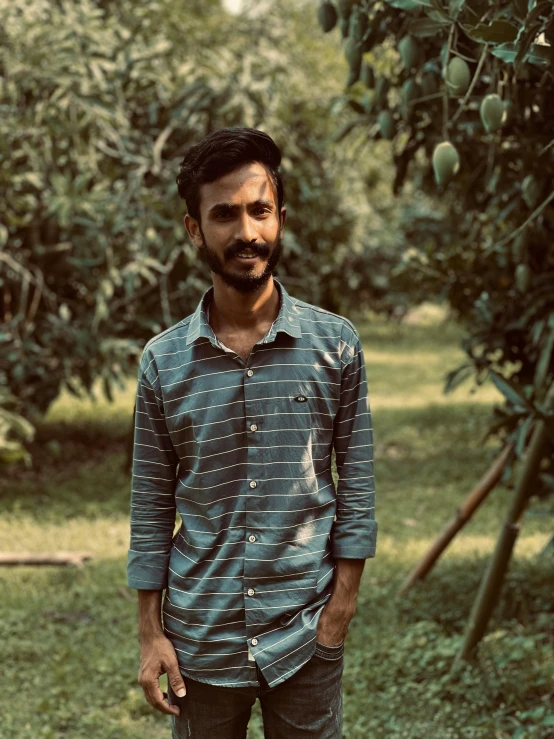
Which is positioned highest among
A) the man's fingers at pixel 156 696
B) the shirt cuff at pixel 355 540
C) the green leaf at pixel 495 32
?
the green leaf at pixel 495 32

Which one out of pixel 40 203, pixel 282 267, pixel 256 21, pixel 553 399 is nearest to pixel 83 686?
pixel 553 399

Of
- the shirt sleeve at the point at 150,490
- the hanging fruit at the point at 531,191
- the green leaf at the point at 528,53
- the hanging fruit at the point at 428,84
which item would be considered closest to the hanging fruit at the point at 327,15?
the hanging fruit at the point at 428,84

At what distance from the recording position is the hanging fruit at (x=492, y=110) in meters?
2.46

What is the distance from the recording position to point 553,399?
3654mm

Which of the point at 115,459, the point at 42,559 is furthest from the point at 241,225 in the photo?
the point at 115,459

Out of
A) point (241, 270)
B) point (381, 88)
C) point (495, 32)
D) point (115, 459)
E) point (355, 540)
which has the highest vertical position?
point (495, 32)

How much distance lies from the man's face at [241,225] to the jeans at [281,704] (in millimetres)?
777

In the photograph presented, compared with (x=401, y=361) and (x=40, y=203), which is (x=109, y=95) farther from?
(x=401, y=361)

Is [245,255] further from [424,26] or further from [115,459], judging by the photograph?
[115,459]

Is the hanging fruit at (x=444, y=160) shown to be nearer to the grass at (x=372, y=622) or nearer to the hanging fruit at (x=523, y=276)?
the hanging fruit at (x=523, y=276)

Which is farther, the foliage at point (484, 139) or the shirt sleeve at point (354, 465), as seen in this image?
the foliage at point (484, 139)

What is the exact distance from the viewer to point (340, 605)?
80.4 inches

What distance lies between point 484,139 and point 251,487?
2.46 meters

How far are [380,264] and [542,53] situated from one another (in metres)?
18.6
